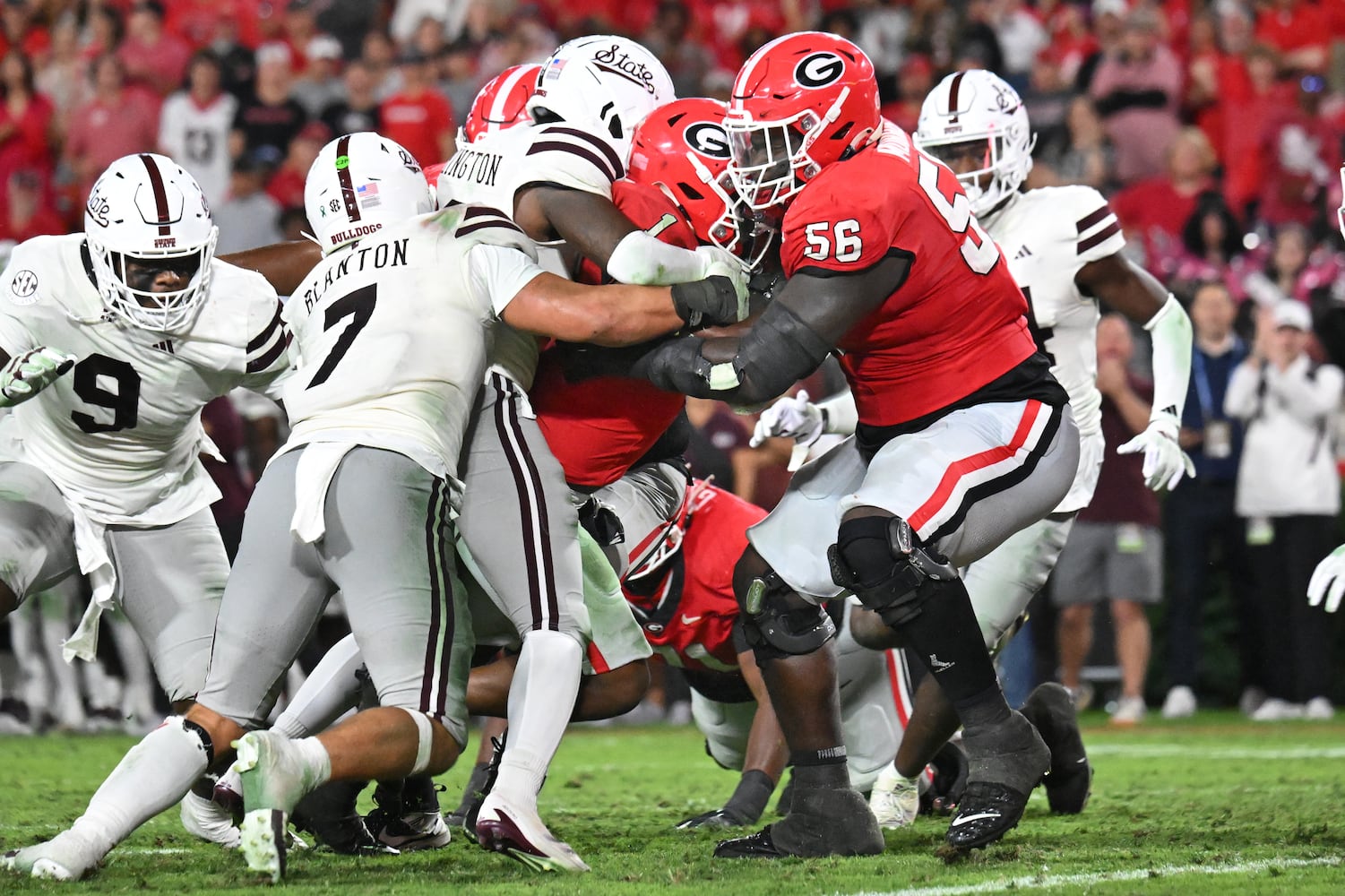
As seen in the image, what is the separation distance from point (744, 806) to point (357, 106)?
27.8 feet

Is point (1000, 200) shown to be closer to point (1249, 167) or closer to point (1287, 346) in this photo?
point (1287, 346)

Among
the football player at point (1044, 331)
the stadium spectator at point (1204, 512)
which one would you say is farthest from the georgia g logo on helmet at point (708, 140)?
the stadium spectator at point (1204, 512)

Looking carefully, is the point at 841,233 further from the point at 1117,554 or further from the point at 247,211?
the point at 247,211

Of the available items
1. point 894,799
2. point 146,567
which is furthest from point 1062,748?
point 146,567

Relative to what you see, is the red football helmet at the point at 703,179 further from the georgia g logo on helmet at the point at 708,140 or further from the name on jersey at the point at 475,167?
the name on jersey at the point at 475,167

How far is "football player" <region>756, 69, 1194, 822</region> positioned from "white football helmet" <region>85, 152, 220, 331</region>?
1762mm

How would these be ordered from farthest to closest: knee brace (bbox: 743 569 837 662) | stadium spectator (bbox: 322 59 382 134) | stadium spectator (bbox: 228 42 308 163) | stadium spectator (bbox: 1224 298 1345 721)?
stadium spectator (bbox: 322 59 382 134), stadium spectator (bbox: 228 42 308 163), stadium spectator (bbox: 1224 298 1345 721), knee brace (bbox: 743 569 837 662)

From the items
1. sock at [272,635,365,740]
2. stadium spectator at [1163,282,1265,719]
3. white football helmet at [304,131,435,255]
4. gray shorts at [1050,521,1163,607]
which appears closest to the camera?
sock at [272,635,365,740]

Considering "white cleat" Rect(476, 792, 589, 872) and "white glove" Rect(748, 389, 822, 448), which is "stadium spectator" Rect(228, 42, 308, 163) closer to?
"white glove" Rect(748, 389, 822, 448)

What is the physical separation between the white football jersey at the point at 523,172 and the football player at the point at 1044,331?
1.01m

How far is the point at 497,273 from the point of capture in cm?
443

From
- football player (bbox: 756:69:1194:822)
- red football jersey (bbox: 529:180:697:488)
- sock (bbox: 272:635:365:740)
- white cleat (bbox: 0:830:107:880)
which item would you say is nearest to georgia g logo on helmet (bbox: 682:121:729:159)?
red football jersey (bbox: 529:180:697:488)

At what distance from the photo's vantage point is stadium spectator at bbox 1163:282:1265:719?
990cm

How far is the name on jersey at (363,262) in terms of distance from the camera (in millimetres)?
4504
